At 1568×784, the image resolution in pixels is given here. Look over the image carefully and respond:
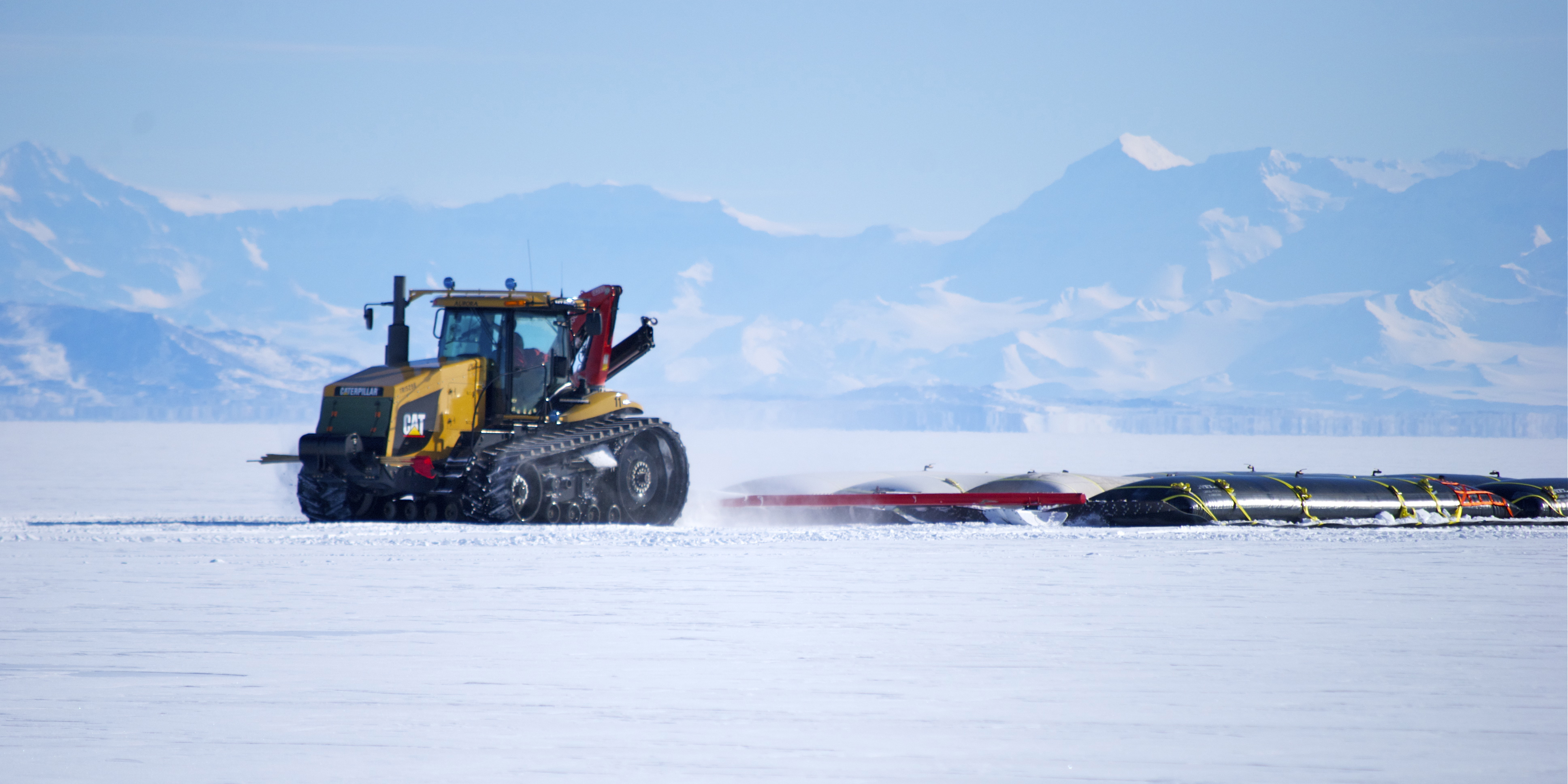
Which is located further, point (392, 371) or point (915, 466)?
point (915, 466)

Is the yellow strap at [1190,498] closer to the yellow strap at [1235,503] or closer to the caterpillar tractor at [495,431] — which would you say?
the yellow strap at [1235,503]

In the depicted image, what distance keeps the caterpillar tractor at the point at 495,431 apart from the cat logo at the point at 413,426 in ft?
0.06

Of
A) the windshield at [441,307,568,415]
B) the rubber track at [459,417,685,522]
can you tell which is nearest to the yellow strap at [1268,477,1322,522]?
the rubber track at [459,417,685,522]

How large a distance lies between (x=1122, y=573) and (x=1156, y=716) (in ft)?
24.1

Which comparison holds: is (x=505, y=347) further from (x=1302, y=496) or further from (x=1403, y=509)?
(x=1403, y=509)

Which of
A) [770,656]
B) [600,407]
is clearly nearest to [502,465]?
[600,407]

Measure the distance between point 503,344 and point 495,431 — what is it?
109 cm

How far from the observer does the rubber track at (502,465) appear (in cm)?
1908

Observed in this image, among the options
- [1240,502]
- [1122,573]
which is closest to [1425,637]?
[1122,573]

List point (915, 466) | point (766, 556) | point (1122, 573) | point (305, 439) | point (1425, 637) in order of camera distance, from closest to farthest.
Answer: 1. point (1425, 637)
2. point (1122, 573)
3. point (766, 556)
4. point (305, 439)
5. point (915, 466)

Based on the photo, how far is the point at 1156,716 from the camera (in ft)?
27.4

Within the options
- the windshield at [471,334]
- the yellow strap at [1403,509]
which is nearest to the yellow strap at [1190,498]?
the yellow strap at [1403,509]

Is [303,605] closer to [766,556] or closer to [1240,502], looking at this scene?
[766,556]

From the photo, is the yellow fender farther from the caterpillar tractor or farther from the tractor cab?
the tractor cab
